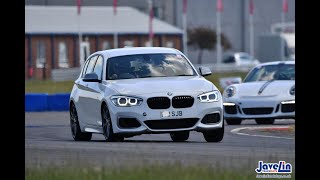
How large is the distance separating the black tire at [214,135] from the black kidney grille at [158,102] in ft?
2.92

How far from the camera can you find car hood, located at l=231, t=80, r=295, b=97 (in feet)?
73.9

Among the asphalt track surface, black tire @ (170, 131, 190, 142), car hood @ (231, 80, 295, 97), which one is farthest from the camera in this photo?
car hood @ (231, 80, 295, 97)

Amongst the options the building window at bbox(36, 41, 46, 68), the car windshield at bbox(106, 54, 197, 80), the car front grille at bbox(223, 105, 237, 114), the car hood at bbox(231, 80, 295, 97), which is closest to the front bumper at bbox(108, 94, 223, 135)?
the car windshield at bbox(106, 54, 197, 80)

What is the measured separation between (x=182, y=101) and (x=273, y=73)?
7.93 m

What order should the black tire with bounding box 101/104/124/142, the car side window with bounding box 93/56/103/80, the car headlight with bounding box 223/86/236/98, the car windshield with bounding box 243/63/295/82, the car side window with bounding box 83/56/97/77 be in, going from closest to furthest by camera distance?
the black tire with bounding box 101/104/124/142
the car side window with bounding box 93/56/103/80
the car side window with bounding box 83/56/97/77
the car headlight with bounding box 223/86/236/98
the car windshield with bounding box 243/63/295/82

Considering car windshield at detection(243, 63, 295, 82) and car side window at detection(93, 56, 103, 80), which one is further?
car windshield at detection(243, 63, 295, 82)

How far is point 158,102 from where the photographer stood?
16047 millimetres

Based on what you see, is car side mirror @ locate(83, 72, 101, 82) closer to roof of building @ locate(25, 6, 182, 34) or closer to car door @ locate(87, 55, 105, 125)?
car door @ locate(87, 55, 105, 125)

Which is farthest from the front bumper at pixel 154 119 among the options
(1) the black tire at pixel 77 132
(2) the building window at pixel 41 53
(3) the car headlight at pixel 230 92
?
(2) the building window at pixel 41 53

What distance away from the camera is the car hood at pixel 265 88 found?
22.5m

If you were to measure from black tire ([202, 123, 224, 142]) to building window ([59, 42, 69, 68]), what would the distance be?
46496 mm

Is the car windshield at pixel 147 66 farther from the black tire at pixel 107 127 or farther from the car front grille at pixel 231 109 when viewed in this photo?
the car front grille at pixel 231 109
